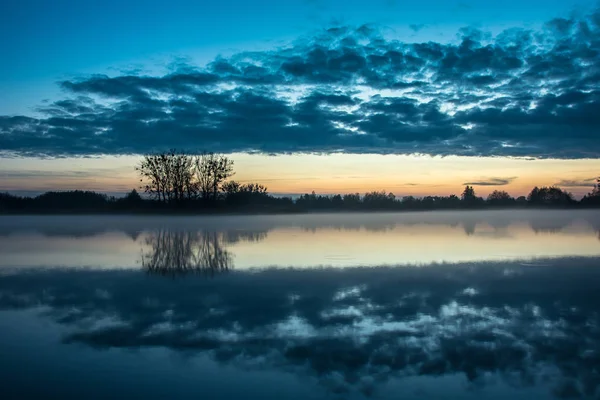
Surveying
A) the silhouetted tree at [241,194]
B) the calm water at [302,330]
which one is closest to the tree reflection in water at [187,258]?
the calm water at [302,330]

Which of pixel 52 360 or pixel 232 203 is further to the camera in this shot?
pixel 232 203

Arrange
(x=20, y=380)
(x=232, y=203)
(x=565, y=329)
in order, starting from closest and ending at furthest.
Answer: (x=20, y=380) → (x=565, y=329) → (x=232, y=203)

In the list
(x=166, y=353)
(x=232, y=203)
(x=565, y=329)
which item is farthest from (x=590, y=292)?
(x=232, y=203)

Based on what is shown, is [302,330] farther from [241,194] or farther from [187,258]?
[241,194]

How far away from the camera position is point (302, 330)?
24.4 ft

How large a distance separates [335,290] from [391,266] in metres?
3.92

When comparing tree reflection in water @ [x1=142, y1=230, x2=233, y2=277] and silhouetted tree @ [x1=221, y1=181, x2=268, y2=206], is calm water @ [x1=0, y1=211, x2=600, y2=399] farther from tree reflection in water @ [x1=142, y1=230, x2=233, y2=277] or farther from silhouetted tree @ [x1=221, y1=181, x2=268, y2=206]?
silhouetted tree @ [x1=221, y1=181, x2=268, y2=206]

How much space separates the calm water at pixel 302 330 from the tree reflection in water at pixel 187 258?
0.18 metres

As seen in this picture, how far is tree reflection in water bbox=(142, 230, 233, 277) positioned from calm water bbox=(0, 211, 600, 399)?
180 millimetres

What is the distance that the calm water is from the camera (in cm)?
544

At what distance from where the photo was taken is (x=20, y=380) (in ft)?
18.0

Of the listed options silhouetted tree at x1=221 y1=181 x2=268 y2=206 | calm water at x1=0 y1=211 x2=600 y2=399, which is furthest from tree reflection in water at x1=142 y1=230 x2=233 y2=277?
silhouetted tree at x1=221 y1=181 x2=268 y2=206

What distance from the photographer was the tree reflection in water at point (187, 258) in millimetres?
13703

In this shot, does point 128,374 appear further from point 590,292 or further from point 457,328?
point 590,292
